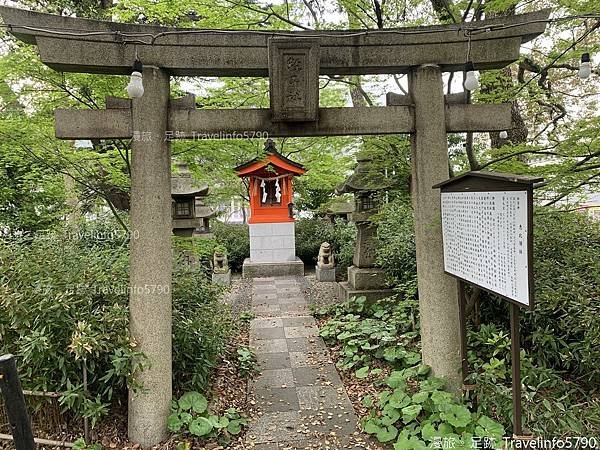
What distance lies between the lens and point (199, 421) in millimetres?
3551

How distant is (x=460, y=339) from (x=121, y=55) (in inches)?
169

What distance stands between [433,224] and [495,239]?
1.10 meters

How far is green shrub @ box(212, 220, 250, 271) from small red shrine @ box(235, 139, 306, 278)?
34.4 inches

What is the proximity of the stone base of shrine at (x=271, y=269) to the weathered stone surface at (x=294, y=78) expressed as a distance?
906cm

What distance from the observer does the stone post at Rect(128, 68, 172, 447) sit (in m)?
3.47

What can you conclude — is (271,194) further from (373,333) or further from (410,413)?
(410,413)

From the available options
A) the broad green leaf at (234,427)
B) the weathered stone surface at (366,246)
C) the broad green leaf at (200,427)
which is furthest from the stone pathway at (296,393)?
the weathered stone surface at (366,246)

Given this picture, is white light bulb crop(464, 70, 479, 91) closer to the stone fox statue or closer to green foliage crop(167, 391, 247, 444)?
green foliage crop(167, 391, 247, 444)

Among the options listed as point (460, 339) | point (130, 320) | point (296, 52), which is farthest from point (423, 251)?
point (130, 320)

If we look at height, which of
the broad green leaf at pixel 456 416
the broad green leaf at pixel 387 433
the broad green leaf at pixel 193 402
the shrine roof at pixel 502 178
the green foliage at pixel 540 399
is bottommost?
the broad green leaf at pixel 387 433

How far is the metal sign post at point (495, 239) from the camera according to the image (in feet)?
7.98

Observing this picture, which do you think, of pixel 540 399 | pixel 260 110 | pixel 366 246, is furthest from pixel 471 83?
pixel 366 246

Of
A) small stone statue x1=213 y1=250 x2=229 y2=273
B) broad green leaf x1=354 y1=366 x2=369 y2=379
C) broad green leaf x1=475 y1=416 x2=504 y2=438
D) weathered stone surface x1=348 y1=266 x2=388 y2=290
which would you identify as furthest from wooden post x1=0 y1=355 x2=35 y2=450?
small stone statue x1=213 y1=250 x2=229 y2=273

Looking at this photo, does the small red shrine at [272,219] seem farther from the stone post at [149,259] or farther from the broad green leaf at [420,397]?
the broad green leaf at [420,397]
